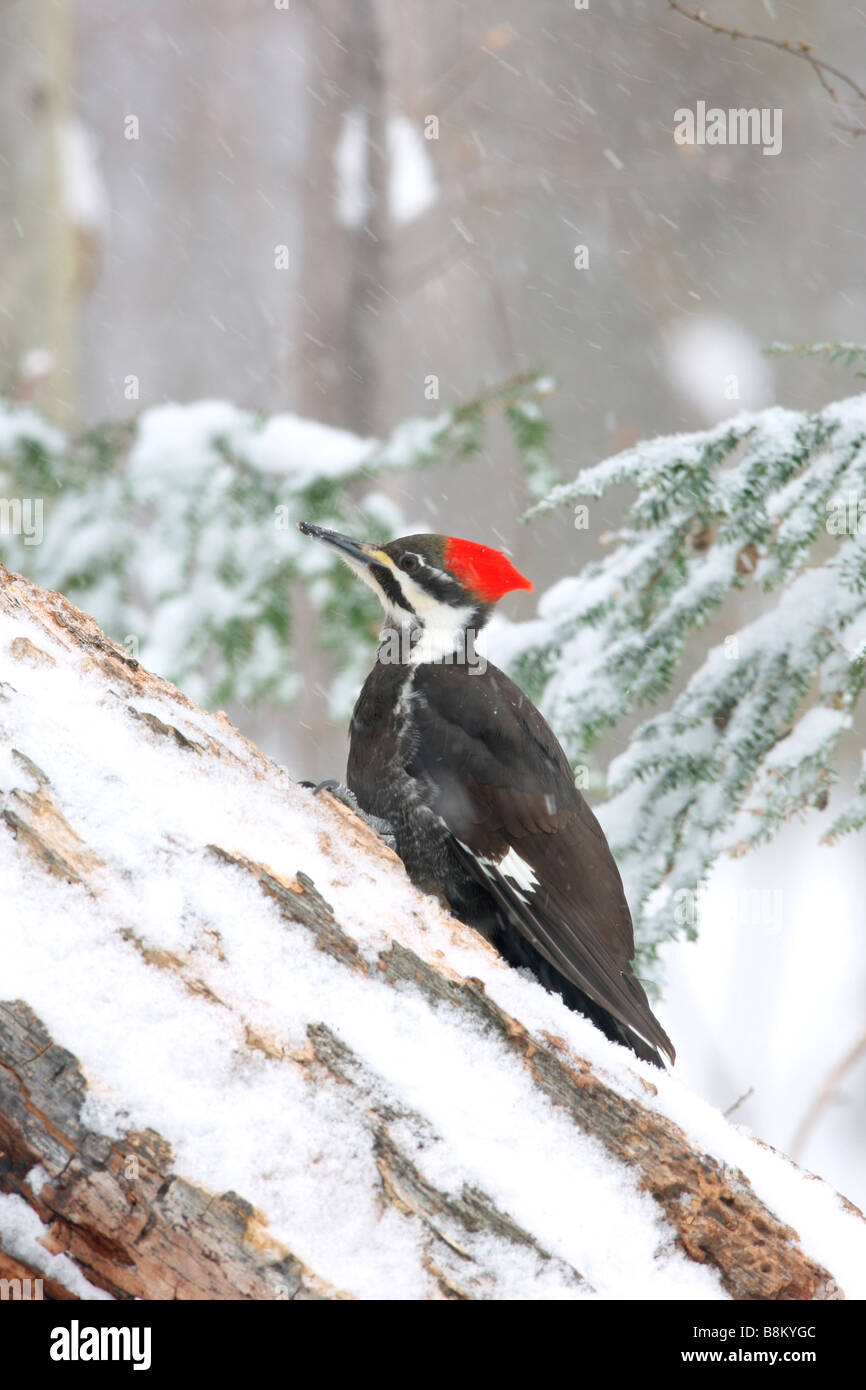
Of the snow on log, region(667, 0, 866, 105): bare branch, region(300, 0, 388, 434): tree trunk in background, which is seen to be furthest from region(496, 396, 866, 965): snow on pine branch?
region(300, 0, 388, 434): tree trunk in background

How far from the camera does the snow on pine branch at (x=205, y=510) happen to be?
3.87 metres

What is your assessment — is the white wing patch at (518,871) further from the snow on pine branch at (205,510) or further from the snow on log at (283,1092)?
the snow on pine branch at (205,510)

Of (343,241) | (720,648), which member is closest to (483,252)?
(343,241)

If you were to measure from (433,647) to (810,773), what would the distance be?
100cm

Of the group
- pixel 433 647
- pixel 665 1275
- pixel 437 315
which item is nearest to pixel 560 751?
pixel 433 647

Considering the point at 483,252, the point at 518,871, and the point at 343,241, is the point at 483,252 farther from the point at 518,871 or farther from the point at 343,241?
the point at 518,871

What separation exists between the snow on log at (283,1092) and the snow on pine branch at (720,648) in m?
0.91

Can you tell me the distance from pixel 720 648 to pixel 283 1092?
1.74 m

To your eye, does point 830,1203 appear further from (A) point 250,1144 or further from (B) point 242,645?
(B) point 242,645

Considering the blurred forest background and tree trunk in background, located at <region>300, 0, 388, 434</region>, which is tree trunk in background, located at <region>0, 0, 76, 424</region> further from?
tree trunk in background, located at <region>300, 0, 388, 434</region>

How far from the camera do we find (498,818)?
106 inches

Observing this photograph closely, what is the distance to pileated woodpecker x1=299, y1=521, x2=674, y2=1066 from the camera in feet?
8.32

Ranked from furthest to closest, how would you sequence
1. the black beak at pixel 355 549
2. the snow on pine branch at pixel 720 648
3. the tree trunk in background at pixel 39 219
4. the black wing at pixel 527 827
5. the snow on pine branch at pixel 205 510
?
the tree trunk in background at pixel 39 219 < the snow on pine branch at pixel 205 510 < the black beak at pixel 355 549 < the snow on pine branch at pixel 720 648 < the black wing at pixel 527 827

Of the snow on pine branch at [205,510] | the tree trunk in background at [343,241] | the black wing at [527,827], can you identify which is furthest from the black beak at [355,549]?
the tree trunk in background at [343,241]
